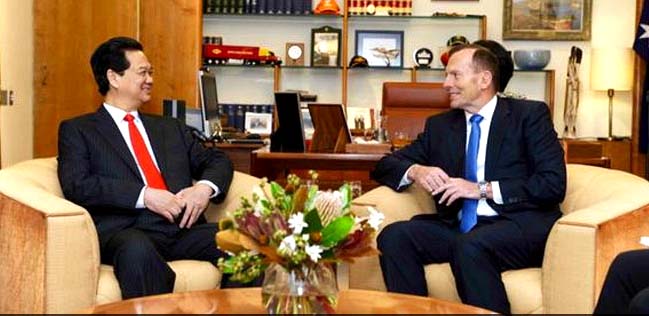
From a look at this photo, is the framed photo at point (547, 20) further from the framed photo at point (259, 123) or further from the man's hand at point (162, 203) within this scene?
the man's hand at point (162, 203)

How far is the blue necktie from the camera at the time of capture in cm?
350

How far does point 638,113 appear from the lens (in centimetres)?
715

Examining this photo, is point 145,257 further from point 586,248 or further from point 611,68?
point 611,68

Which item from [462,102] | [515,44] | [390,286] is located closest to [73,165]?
[390,286]

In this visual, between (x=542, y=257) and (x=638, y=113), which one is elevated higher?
(x=638, y=113)

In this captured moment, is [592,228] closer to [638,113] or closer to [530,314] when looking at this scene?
[530,314]

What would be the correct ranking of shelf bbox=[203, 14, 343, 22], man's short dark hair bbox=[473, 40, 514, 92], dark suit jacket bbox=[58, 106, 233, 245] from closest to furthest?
1. dark suit jacket bbox=[58, 106, 233, 245]
2. man's short dark hair bbox=[473, 40, 514, 92]
3. shelf bbox=[203, 14, 343, 22]

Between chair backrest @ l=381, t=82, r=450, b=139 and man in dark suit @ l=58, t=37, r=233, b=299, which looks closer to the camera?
man in dark suit @ l=58, t=37, r=233, b=299

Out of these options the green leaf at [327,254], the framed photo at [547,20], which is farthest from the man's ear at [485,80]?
the framed photo at [547,20]

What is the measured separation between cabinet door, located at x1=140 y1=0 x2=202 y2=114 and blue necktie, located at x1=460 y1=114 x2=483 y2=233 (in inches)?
136

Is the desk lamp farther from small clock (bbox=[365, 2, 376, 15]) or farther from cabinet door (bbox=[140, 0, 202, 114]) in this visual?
cabinet door (bbox=[140, 0, 202, 114])

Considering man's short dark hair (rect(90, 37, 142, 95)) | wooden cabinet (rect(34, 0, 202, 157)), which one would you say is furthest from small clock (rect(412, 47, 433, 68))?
man's short dark hair (rect(90, 37, 142, 95))

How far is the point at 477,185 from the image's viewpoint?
11.2 ft

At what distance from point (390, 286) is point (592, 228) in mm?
791
